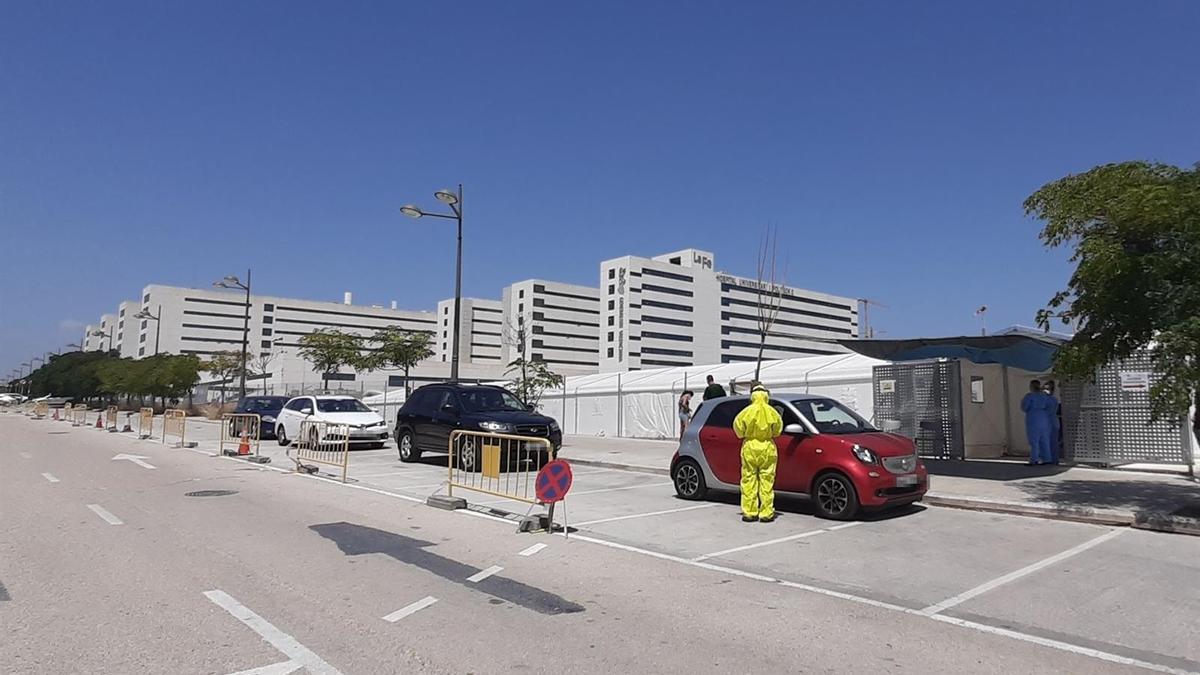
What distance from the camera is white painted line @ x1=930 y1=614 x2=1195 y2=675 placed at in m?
4.64

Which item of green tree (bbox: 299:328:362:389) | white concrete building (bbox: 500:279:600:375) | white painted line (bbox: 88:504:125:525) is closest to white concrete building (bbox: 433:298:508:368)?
white concrete building (bbox: 500:279:600:375)

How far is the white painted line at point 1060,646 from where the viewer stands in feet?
15.2

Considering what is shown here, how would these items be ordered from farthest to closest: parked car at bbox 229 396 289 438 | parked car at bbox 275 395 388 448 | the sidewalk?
parked car at bbox 229 396 289 438, parked car at bbox 275 395 388 448, the sidewalk

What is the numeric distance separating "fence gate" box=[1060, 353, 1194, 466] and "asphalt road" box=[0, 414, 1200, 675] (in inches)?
263

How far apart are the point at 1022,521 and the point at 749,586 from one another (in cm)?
538

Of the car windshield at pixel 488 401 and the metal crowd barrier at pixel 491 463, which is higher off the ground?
the car windshield at pixel 488 401

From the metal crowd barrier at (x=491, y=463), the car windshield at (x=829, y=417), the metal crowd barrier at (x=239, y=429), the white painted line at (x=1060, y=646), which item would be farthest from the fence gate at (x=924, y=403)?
the metal crowd barrier at (x=239, y=429)

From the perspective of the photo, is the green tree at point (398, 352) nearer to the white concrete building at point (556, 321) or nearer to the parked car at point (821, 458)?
the parked car at point (821, 458)

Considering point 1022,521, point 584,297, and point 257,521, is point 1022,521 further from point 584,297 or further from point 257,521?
point 584,297

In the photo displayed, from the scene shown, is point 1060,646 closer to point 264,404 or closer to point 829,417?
point 829,417

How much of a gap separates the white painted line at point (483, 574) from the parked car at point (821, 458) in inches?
185

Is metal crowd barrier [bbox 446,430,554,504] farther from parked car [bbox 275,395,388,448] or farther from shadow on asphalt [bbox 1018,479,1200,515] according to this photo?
shadow on asphalt [bbox 1018,479,1200,515]

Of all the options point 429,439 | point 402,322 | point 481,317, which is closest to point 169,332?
point 402,322

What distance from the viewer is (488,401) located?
56.7 feet
